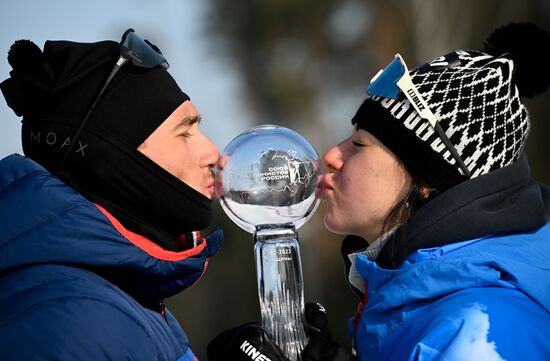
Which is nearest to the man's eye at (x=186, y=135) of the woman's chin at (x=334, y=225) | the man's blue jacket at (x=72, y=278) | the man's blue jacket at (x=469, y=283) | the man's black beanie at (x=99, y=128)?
the man's black beanie at (x=99, y=128)

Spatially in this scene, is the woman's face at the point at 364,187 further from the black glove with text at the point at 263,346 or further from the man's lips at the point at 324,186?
the black glove with text at the point at 263,346

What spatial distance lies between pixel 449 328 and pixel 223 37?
36.0 ft

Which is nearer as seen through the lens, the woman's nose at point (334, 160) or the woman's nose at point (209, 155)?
the woman's nose at point (334, 160)

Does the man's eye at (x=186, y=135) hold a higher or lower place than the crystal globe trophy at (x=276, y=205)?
higher

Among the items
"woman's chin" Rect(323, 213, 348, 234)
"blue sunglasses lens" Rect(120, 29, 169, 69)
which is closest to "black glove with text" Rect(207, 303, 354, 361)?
"woman's chin" Rect(323, 213, 348, 234)

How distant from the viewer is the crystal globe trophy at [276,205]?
2670 mm

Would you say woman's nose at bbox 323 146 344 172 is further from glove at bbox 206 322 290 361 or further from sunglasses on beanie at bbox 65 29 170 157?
sunglasses on beanie at bbox 65 29 170 157

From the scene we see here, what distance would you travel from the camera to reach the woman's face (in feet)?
8.55

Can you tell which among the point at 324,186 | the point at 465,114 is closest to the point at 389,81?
the point at 465,114

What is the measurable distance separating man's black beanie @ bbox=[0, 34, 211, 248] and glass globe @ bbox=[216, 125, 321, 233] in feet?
0.72

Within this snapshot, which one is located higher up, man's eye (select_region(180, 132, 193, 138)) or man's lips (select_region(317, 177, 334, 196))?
man's eye (select_region(180, 132, 193, 138))

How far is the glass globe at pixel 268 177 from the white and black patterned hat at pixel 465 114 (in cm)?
30

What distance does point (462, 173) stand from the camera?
246 cm

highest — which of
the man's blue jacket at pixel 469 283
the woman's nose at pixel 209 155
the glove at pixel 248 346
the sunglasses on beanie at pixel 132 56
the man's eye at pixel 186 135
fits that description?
the sunglasses on beanie at pixel 132 56
